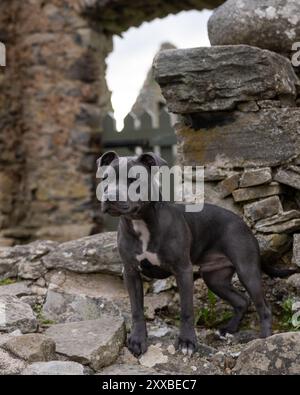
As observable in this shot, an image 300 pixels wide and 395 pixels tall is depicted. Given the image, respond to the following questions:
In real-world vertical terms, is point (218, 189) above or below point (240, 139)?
below

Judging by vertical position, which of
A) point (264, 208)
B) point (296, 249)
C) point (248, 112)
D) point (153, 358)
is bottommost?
point (153, 358)

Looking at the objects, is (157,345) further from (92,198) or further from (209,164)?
(92,198)

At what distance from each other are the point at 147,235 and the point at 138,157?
0.42m

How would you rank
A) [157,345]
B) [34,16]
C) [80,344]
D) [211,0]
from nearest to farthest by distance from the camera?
[80,344], [157,345], [211,0], [34,16]

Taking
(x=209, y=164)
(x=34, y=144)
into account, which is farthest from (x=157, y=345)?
(x=34, y=144)

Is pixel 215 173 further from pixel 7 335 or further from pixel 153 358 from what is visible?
pixel 7 335

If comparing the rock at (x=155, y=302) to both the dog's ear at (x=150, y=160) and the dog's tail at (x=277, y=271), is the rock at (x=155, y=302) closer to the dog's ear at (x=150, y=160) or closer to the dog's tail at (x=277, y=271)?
the dog's tail at (x=277, y=271)

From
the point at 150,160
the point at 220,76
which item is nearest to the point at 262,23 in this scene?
the point at 220,76

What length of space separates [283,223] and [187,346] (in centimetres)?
110

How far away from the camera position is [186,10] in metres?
7.36

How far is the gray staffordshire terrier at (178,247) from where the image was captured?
3.48 m

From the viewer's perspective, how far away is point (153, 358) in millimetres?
3496

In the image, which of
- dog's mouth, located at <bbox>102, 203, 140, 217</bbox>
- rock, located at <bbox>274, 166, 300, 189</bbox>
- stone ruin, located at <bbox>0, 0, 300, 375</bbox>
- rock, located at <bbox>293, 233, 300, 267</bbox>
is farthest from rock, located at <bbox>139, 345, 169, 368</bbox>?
rock, located at <bbox>274, 166, 300, 189</bbox>

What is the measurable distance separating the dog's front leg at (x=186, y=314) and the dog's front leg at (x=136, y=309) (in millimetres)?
205
